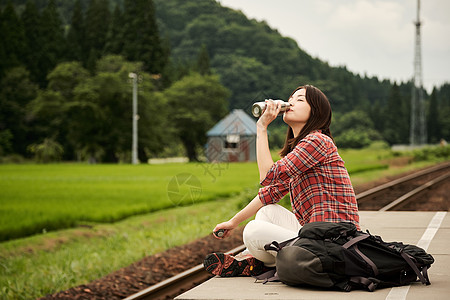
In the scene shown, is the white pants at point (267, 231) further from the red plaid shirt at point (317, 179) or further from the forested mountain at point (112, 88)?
the forested mountain at point (112, 88)

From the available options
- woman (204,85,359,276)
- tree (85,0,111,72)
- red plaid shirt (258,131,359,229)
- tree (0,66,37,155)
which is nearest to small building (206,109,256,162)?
woman (204,85,359,276)

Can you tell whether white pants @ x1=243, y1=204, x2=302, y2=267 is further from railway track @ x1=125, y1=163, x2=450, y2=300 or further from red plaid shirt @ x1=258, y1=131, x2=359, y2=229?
railway track @ x1=125, y1=163, x2=450, y2=300

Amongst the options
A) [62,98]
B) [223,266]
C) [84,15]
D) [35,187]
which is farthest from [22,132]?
[223,266]

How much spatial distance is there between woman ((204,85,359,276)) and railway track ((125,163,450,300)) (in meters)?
1.50

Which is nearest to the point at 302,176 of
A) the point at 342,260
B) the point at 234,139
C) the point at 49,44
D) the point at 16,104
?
the point at 342,260

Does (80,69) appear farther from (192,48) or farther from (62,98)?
(192,48)

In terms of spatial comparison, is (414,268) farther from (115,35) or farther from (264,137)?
(115,35)

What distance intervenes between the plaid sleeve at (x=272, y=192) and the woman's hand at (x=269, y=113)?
0.43m

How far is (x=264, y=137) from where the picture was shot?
3.64 meters

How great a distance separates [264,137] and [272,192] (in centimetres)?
40

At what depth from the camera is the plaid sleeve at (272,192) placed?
12.6 feet

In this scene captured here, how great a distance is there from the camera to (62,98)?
57438mm

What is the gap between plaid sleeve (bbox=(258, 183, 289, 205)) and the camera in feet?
12.6

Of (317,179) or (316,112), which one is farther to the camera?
(316,112)
